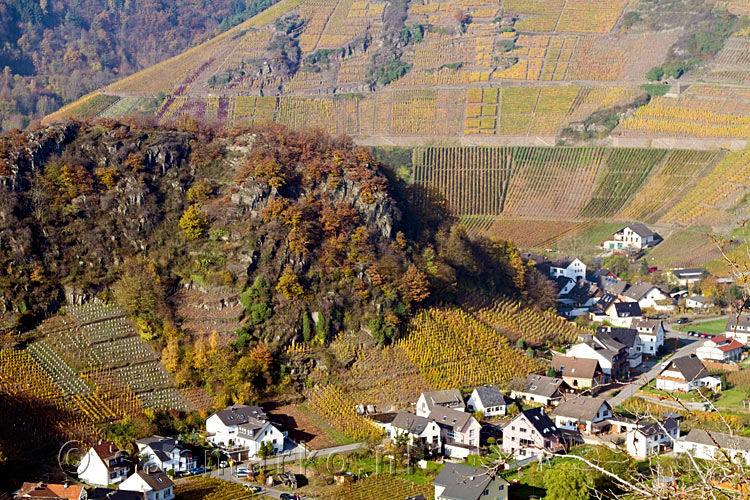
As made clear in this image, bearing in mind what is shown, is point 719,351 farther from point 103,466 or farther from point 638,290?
point 103,466

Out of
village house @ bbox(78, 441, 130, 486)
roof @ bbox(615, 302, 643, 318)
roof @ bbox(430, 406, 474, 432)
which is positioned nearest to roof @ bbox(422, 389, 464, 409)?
roof @ bbox(430, 406, 474, 432)

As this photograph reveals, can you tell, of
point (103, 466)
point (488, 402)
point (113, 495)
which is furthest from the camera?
point (488, 402)

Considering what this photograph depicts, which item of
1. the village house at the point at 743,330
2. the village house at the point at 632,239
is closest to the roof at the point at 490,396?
the village house at the point at 743,330

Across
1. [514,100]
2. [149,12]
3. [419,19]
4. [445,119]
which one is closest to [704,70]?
[514,100]

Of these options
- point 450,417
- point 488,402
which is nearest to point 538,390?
point 488,402

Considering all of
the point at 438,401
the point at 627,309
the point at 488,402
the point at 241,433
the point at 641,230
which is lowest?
the point at 241,433

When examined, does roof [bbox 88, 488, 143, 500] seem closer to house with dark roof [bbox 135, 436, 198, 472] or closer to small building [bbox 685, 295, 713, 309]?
house with dark roof [bbox 135, 436, 198, 472]

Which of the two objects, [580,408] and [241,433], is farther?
[580,408]

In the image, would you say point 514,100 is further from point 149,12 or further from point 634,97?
point 149,12
